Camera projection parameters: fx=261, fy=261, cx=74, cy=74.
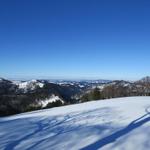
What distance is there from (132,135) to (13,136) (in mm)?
3743

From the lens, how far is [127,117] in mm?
10156

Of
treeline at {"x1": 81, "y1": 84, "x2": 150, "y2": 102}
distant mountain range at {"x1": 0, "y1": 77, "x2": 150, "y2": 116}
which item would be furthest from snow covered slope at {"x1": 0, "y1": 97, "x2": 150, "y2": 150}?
treeline at {"x1": 81, "y1": 84, "x2": 150, "y2": 102}

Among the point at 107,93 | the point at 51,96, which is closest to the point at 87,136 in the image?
the point at 107,93

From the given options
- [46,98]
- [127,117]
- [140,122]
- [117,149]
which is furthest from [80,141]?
[46,98]

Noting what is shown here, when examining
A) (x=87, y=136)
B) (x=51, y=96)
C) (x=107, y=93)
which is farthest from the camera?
(x=51, y=96)

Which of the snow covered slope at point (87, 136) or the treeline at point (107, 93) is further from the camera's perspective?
the treeline at point (107, 93)

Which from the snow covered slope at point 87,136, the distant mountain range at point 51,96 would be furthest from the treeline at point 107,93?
the snow covered slope at point 87,136

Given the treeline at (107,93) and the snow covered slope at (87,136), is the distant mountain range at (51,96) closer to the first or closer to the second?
the treeline at (107,93)

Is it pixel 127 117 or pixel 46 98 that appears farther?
pixel 46 98

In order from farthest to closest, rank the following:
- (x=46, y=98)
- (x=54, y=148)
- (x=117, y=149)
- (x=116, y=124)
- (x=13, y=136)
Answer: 1. (x=46, y=98)
2. (x=116, y=124)
3. (x=13, y=136)
4. (x=54, y=148)
5. (x=117, y=149)

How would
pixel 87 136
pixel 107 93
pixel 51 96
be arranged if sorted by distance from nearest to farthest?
1. pixel 87 136
2. pixel 107 93
3. pixel 51 96

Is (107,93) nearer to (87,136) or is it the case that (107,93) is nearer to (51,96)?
(51,96)

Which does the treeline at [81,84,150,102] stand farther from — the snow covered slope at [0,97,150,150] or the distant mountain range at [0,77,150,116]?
the snow covered slope at [0,97,150,150]

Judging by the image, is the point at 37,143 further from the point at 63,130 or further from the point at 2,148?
the point at 63,130
